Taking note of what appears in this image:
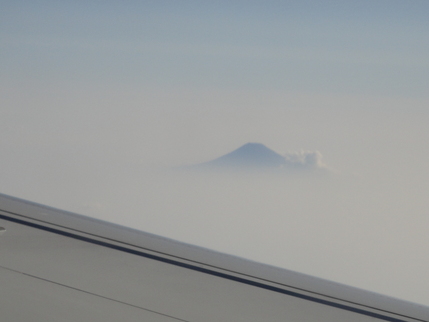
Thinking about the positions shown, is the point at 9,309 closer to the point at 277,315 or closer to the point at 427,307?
the point at 277,315

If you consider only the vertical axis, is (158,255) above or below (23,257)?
above

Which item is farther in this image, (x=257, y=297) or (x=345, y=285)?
(x=345, y=285)

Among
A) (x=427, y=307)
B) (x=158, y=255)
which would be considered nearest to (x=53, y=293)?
(x=158, y=255)

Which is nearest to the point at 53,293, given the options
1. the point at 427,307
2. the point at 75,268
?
the point at 75,268

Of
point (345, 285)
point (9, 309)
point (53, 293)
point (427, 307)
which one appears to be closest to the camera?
point (9, 309)

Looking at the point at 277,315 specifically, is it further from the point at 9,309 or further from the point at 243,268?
the point at 9,309

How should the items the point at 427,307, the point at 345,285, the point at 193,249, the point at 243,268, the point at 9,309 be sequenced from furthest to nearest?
the point at 193,249
the point at 243,268
the point at 345,285
the point at 427,307
the point at 9,309

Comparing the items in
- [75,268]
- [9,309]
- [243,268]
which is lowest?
[9,309]
